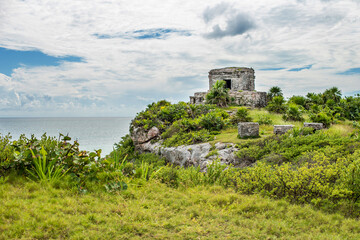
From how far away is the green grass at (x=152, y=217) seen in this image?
3781mm

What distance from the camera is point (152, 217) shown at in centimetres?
438

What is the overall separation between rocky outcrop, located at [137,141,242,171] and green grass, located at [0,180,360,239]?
5458mm

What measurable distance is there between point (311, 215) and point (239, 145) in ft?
24.0

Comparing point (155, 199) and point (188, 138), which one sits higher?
point (188, 138)

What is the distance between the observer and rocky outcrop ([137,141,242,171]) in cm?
1188

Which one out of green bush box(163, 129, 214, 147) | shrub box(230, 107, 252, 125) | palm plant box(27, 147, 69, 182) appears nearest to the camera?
palm plant box(27, 147, 69, 182)

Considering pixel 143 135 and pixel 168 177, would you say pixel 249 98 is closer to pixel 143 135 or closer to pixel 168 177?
pixel 143 135

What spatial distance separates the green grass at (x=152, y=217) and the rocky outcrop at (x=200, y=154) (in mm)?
5458

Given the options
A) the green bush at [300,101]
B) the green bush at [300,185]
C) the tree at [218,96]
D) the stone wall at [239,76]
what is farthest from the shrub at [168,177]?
the stone wall at [239,76]

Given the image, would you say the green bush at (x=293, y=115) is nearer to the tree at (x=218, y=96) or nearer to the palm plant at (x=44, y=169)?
the tree at (x=218, y=96)

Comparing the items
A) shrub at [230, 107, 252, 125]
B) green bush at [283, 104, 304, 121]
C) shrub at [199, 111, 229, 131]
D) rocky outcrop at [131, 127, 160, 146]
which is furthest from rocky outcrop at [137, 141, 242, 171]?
green bush at [283, 104, 304, 121]

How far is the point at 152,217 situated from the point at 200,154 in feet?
29.9

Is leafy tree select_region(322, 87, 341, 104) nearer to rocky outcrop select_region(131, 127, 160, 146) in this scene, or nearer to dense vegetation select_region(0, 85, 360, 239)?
rocky outcrop select_region(131, 127, 160, 146)

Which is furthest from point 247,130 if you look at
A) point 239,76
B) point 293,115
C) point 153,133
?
point 239,76
